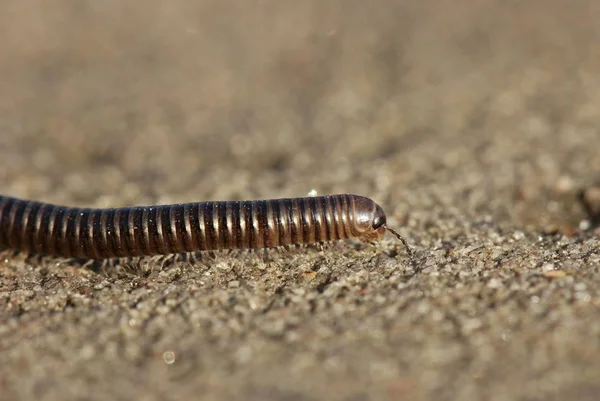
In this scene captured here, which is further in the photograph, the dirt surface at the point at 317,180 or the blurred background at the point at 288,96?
the blurred background at the point at 288,96

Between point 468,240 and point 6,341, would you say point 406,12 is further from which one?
point 6,341

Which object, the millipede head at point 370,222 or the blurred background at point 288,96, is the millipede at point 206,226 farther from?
the blurred background at point 288,96

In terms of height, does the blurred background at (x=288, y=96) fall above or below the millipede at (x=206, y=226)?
above

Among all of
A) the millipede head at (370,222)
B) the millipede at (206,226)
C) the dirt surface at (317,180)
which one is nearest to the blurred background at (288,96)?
the dirt surface at (317,180)

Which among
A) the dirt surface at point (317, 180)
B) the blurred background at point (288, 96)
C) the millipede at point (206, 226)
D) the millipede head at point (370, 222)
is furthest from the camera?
the blurred background at point (288, 96)

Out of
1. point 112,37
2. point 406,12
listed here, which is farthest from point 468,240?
point 112,37

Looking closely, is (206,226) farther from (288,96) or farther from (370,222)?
(288,96)
